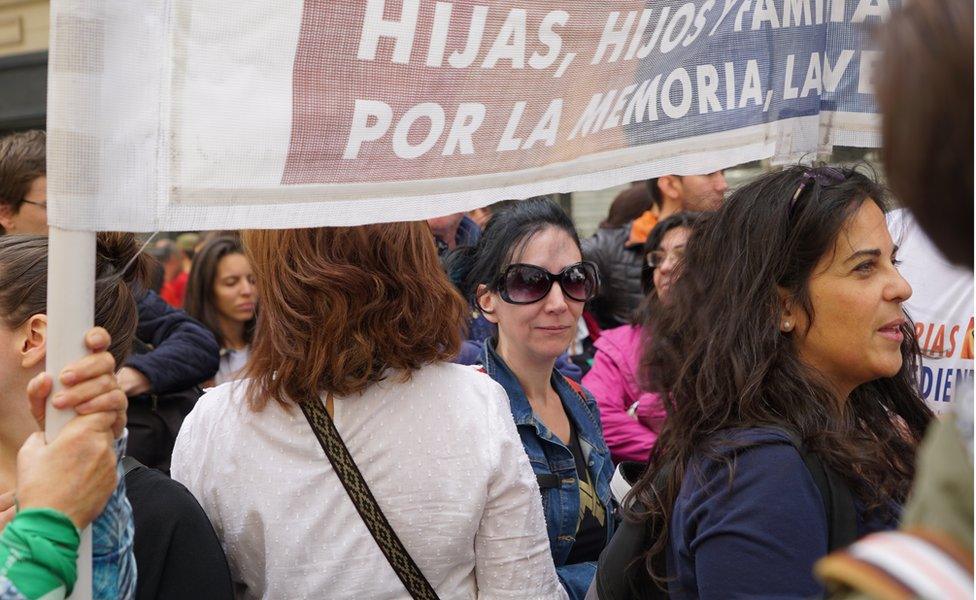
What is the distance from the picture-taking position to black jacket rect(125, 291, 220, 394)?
425cm

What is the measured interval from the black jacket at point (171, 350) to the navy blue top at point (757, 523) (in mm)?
2621

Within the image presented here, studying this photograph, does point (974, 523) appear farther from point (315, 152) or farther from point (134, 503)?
point (134, 503)

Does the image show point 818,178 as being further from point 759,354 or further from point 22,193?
point 22,193

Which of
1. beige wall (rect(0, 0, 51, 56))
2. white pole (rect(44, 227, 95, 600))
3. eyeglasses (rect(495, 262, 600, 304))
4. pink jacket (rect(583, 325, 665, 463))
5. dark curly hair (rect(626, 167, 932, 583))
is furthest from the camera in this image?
beige wall (rect(0, 0, 51, 56))

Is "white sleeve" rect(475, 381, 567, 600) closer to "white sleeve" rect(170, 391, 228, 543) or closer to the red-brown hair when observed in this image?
the red-brown hair

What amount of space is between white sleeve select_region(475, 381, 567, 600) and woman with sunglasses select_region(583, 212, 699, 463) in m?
1.57

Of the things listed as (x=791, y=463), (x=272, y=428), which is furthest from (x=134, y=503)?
(x=791, y=463)

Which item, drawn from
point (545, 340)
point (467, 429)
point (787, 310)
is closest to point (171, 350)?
point (545, 340)

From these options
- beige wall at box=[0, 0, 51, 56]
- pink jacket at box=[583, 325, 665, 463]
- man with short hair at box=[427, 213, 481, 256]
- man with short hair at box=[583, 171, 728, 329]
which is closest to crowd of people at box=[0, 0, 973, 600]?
pink jacket at box=[583, 325, 665, 463]

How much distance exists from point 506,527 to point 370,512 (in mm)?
308

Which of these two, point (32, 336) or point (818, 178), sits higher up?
point (818, 178)

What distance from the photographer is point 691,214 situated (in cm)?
477

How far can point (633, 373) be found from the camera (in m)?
4.39

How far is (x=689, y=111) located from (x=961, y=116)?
4.38ft
